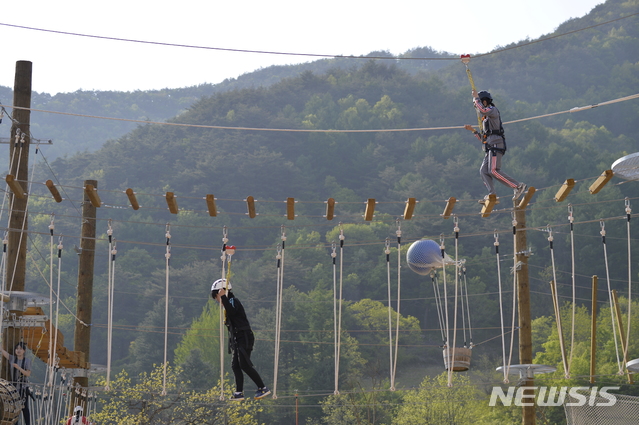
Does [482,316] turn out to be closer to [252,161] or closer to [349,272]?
[349,272]

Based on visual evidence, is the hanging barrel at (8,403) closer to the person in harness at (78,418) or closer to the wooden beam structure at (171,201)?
the person in harness at (78,418)

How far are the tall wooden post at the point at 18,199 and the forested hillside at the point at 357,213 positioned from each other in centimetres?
1325

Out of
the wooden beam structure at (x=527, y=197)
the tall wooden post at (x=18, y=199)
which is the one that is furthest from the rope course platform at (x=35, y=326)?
the wooden beam structure at (x=527, y=197)

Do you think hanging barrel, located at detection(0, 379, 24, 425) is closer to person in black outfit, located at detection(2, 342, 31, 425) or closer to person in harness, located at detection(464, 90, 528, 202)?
person in black outfit, located at detection(2, 342, 31, 425)

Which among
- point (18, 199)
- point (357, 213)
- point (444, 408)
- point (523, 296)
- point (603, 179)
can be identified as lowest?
point (444, 408)

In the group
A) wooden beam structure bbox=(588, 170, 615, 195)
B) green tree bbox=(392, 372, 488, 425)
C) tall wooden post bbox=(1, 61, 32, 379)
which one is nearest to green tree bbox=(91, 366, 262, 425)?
green tree bbox=(392, 372, 488, 425)

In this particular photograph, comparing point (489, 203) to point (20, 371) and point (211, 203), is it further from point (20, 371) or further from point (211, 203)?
point (20, 371)

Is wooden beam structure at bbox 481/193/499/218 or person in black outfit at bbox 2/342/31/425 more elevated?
wooden beam structure at bbox 481/193/499/218

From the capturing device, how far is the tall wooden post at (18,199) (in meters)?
10.9

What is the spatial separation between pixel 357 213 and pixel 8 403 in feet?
155

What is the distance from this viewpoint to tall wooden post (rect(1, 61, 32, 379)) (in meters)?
10.9

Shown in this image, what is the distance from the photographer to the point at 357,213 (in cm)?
5694

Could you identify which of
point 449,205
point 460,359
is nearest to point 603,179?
point 449,205

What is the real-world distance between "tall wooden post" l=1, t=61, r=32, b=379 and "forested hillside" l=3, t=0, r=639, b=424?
1325cm
